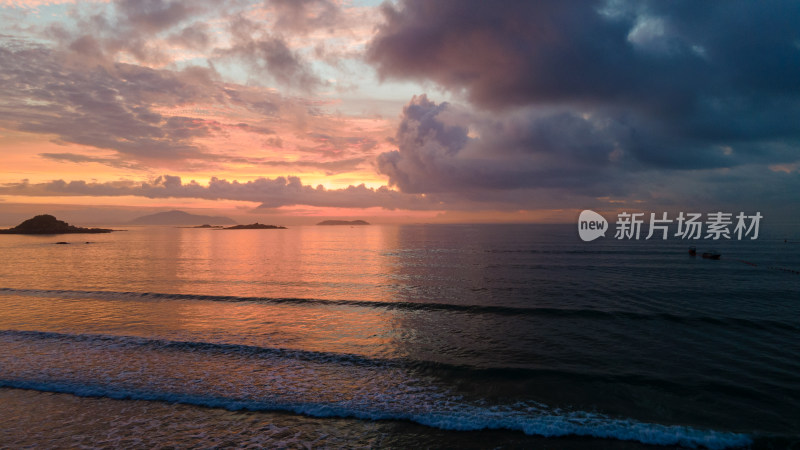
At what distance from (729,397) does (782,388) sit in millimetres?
2973

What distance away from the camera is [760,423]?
39.7 ft

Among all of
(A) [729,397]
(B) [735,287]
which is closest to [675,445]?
(A) [729,397]

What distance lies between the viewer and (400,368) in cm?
1698

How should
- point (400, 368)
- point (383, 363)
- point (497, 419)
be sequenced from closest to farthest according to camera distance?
point (497, 419), point (400, 368), point (383, 363)

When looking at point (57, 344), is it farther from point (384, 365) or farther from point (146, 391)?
point (384, 365)

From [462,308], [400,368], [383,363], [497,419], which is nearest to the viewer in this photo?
[497,419]

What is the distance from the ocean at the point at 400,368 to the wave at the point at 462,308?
26cm

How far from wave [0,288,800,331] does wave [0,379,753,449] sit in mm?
14789

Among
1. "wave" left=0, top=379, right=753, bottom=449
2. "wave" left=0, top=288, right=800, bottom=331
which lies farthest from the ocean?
"wave" left=0, top=288, right=800, bottom=331

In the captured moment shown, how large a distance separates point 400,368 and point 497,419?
5.74 metres

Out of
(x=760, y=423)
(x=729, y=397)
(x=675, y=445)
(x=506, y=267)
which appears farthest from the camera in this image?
(x=506, y=267)

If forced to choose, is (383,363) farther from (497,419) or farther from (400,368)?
(497,419)

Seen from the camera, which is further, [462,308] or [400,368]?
[462,308]

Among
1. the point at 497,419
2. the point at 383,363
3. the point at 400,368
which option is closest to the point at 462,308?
the point at 383,363
